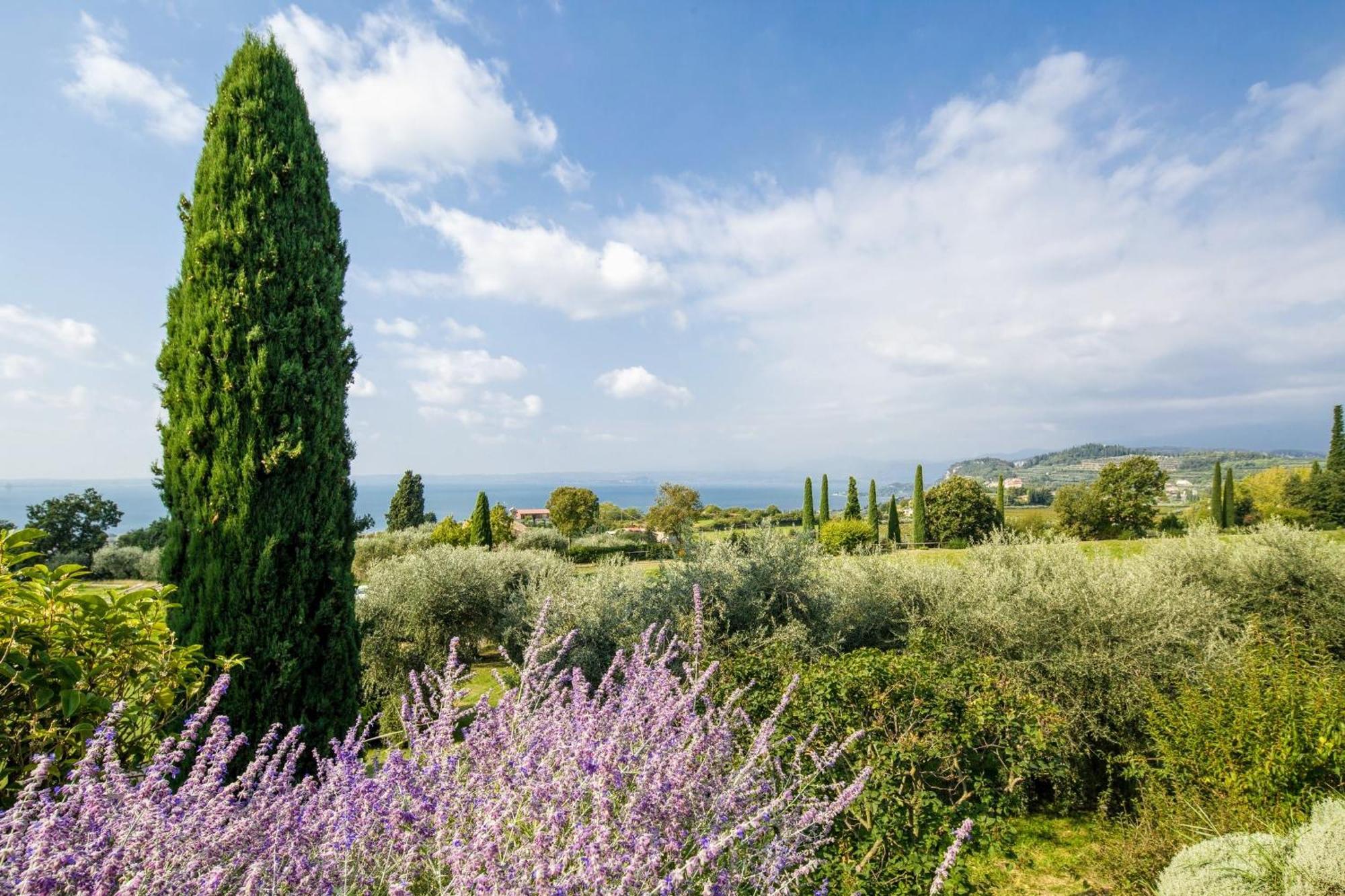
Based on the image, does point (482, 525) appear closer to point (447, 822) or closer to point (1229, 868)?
point (447, 822)

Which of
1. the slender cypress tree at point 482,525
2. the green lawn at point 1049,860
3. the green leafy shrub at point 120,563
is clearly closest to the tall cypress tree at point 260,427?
the green lawn at point 1049,860

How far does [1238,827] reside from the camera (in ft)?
11.1

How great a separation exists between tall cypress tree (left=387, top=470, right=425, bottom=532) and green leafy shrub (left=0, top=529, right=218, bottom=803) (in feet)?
113

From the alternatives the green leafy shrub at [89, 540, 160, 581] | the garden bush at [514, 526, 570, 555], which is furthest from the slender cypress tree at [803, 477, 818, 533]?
the green leafy shrub at [89, 540, 160, 581]

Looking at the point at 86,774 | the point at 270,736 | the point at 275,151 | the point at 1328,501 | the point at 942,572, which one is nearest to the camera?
the point at 86,774

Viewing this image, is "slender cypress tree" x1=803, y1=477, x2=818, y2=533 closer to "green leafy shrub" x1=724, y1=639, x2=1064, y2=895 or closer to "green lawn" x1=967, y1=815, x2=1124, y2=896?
"green lawn" x1=967, y1=815, x2=1124, y2=896

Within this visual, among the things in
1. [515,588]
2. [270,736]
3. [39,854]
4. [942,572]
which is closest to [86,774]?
[39,854]

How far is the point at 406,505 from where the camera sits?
37094mm

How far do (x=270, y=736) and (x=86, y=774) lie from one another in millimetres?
601

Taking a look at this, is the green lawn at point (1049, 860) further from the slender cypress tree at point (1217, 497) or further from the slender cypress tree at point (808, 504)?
the slender cypress tree at point (1217, 497)

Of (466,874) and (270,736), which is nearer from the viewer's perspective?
(466,874)

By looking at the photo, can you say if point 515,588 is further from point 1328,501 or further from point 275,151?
point 1328,501

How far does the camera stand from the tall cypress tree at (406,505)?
3597cm

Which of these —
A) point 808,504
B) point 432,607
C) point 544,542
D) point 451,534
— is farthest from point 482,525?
point 808,504
